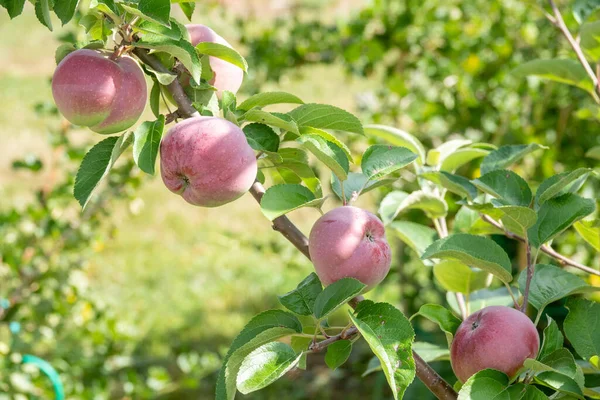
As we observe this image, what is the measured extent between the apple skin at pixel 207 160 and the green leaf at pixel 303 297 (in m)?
0.11

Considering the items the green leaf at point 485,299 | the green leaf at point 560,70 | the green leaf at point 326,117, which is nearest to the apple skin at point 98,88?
the green leaf at point 326,117

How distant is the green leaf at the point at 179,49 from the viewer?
59 centimetres

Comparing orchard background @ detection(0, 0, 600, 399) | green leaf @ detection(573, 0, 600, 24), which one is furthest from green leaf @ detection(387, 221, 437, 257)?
green leaf @ detection(573, 0, 600, 24)

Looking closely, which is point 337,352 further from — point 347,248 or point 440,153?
point 440,153

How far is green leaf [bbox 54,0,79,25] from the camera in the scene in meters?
0.61

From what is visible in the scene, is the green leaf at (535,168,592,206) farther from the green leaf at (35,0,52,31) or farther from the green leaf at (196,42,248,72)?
the green leaf at (35,0,52,31)

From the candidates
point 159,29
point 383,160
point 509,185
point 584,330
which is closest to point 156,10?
point 159,29

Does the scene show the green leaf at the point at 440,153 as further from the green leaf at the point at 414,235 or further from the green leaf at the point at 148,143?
the green leaf at the point at 148,143

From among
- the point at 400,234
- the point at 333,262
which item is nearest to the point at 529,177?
the point at 400,234

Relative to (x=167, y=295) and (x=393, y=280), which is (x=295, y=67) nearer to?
(x=393, y=280)

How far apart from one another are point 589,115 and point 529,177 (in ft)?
2.84

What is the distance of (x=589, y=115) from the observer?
1.35 metres

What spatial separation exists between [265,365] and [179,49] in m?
0.26

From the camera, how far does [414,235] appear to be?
3.01ft
